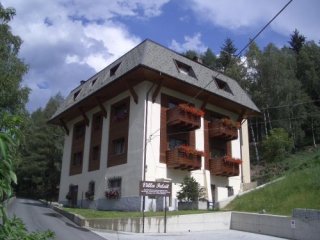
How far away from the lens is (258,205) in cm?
→ 2512

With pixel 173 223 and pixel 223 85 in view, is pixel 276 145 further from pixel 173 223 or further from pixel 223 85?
pixel 173 223

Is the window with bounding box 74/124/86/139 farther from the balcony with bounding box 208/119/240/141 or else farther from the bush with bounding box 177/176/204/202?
the bush with bounding box 177/176/204/202

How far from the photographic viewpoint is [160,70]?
2820cm

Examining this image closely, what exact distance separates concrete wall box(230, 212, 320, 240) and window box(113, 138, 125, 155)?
987cm

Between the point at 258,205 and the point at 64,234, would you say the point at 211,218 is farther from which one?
the point at 64,234

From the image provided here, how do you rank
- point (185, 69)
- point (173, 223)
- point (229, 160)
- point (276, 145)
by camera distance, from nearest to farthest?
point (173, 223) < point (229, 160) < point (185, 69) < point (276, 145)

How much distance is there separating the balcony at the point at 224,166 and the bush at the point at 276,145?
15.0 metres

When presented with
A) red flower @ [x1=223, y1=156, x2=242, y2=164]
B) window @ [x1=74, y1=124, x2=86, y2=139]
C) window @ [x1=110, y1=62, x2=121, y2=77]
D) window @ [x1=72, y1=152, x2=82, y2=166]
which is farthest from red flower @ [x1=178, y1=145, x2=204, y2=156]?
window @ [x1=72, y1=152, x2=82, y2=166]

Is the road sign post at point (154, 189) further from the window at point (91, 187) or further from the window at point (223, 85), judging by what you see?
the window at point (223, 85)

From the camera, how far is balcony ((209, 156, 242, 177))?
3094cm

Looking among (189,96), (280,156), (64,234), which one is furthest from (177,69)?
(280,156)

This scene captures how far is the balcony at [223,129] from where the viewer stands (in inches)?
1261

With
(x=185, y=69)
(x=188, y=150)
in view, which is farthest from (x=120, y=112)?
(x=188, y=150)

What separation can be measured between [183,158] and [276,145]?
69.0 feet
